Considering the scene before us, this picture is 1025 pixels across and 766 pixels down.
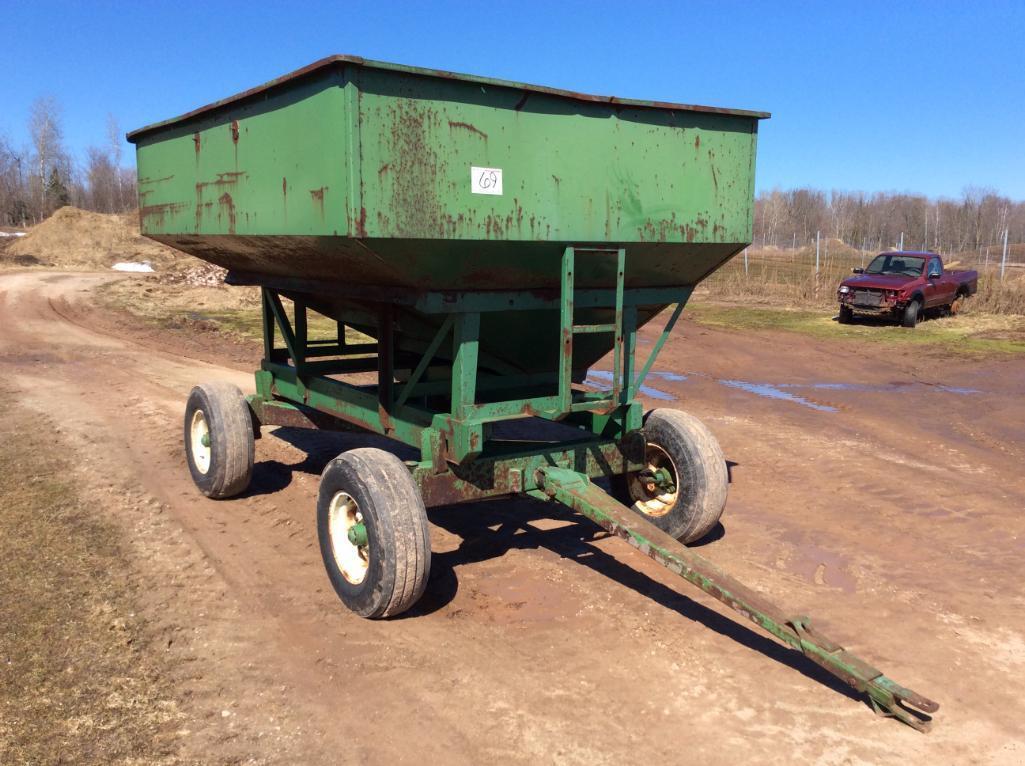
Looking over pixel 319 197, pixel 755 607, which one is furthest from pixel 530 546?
pixel 319 197

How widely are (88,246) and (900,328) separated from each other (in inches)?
1298

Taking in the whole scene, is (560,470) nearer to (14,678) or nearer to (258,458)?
(14,678)

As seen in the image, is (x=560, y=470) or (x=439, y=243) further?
(x=560, y=470)

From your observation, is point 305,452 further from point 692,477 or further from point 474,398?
point 692,477

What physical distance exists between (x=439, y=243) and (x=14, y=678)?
267 centimetres

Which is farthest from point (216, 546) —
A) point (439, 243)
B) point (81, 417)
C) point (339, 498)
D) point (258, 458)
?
point (81, 417)

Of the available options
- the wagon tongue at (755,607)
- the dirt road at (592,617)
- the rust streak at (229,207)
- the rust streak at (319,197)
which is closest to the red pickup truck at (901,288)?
the dirt road at (592,617)

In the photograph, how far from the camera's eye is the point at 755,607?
3422 mm

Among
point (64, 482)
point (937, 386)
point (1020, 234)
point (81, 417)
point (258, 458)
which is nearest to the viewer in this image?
point (64, 482)

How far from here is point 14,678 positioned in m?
3.47

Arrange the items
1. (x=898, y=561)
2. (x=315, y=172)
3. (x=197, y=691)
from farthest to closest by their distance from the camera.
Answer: (x=898, y=561) < (x=315, y=172) < (x=197, y=691)

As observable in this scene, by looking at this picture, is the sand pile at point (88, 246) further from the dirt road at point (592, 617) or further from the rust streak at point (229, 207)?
the rust streak at point (229, 207)

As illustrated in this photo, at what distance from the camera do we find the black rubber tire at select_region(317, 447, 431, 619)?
3934 millimetres

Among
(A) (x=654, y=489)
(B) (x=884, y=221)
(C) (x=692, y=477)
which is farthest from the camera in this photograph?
(B) (x=884, y=221)
